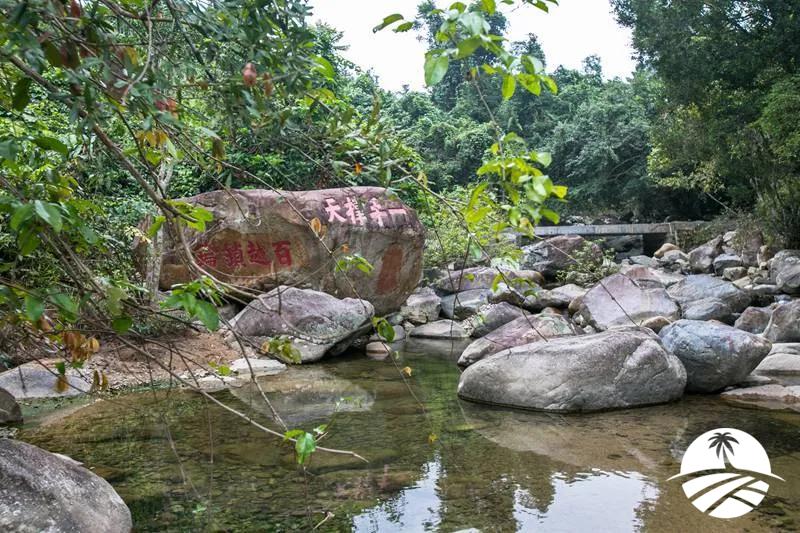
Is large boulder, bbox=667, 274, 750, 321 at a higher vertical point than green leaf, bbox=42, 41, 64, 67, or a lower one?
lower

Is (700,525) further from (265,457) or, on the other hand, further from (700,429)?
(265,457)

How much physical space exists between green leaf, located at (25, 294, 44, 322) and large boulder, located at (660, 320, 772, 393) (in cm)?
599

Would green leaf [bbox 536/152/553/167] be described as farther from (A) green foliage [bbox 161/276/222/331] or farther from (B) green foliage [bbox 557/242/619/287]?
(B) green foliage [bbox 557/242/619/287]

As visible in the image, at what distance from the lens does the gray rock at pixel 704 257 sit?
17094mm

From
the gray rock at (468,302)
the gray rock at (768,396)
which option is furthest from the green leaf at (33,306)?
the gray rock at (468,302)

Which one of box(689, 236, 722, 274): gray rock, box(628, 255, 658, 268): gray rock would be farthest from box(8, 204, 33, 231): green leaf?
box(628, 255, 658, 268): gray rock

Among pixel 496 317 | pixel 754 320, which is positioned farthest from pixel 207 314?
pixel 754 320

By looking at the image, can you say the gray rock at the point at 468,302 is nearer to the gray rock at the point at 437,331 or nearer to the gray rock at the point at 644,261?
the gray rock at the point at 437,331

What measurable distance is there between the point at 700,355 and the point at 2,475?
5.74 m

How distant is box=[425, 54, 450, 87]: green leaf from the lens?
4.18ft

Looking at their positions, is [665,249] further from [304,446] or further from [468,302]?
[304,446]

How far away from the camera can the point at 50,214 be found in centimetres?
138

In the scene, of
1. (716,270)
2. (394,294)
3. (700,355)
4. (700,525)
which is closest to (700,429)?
(700,355)
